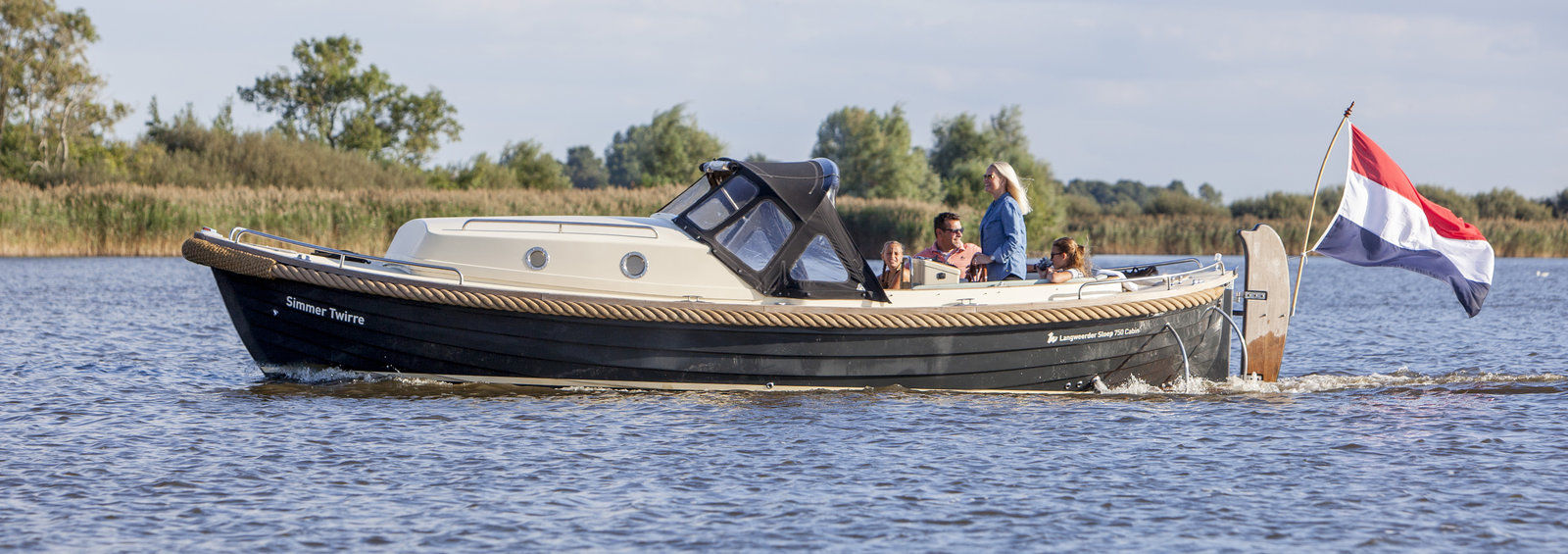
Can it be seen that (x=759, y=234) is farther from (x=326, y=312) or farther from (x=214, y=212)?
(x=214, y=212)

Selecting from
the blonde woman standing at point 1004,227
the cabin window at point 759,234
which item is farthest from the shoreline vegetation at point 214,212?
the cabin window at point 759,234

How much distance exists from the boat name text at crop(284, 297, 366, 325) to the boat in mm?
12

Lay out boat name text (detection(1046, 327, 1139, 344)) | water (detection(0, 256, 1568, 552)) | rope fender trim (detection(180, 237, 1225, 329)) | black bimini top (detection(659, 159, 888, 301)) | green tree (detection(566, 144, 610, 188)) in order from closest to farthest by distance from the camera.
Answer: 1. water (detection(0, 256, 1568, 552))
2. rope fender trim (detection(180, 237, 1225, 329))
3. black bimini top (detection(659, 159, 888, 301))
4. boat name text (detection(1046, 327, 1139, 344))
5. green tree (detection(566, 144, 610, 188))

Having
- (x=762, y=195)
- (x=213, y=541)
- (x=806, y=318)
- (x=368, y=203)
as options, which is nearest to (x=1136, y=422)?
(x=806, y=318)

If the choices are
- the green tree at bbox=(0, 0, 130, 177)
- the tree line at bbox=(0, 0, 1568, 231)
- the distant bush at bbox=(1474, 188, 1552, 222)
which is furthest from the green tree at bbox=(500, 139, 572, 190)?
the distant bush at bbox=(1474, 188, 1552, 222)

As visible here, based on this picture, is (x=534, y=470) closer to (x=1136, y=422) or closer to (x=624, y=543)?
(x=624, y=543)

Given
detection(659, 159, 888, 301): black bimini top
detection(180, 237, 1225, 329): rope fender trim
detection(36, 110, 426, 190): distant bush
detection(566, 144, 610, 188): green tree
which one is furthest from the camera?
detection(566, 144, 610, 188): green tree

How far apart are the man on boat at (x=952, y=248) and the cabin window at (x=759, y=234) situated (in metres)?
1.27

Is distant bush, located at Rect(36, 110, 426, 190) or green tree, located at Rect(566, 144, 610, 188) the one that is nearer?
distant bush, located at Rect(36, 110, 426, 190)

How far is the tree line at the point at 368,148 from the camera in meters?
42.6

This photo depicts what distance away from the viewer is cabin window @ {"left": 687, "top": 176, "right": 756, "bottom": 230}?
962 centimetres

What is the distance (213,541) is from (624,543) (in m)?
1.78

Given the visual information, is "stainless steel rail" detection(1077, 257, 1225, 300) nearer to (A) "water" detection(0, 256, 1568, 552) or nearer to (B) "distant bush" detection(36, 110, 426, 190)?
(A) "water" detection(0, 256, 1568, 552)

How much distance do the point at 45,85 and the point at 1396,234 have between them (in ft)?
147
